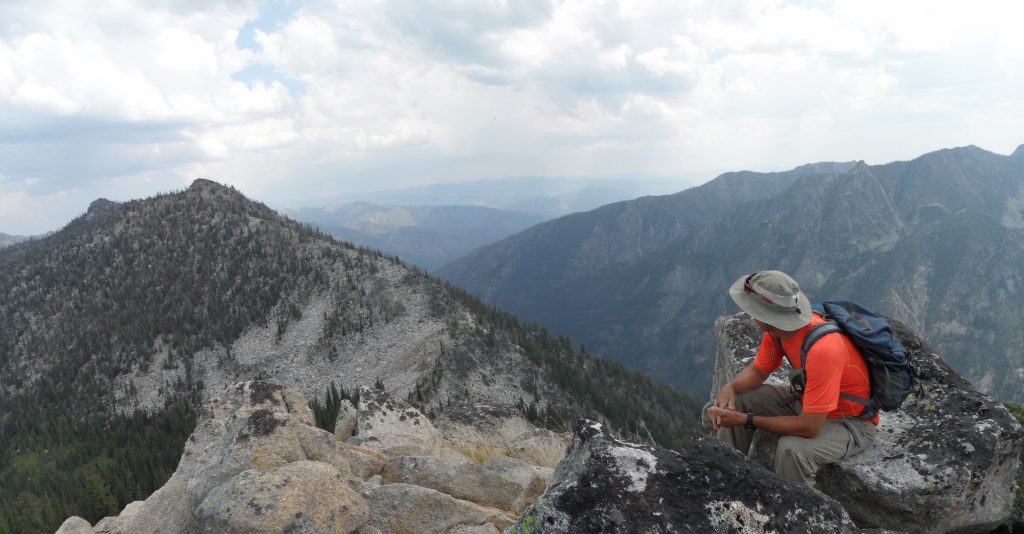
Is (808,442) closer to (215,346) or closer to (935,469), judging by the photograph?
(935,469)

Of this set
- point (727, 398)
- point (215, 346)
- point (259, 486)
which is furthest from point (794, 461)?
point (215, 346)

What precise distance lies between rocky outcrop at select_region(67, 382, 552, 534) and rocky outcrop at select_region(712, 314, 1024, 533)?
7.98 meters

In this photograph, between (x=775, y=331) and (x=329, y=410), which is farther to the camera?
(x=329, y=410)

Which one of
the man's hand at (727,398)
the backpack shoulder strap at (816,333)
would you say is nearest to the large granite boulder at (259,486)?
the man's hand at (727,398)

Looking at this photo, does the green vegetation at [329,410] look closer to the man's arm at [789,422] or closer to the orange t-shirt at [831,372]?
the man's arm at [789,422]

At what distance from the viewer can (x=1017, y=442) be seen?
371 inches

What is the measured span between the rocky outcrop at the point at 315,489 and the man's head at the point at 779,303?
8.53 meters

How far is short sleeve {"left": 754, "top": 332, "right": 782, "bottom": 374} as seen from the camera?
921 cm

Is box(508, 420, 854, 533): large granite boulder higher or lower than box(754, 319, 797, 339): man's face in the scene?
lower

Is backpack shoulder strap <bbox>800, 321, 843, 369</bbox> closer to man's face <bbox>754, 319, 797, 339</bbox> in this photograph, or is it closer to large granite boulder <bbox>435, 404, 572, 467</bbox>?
man's face <bbox>754, 319, 797, 339</bbox>

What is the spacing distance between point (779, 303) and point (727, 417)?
2401 mm

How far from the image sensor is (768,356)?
30.4 feet

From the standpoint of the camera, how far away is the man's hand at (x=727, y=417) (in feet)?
29.3

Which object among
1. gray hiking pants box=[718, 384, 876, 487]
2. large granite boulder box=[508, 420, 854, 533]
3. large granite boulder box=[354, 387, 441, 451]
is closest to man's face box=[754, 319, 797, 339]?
gray hiking pants box=[718, 384, 876, 487]
